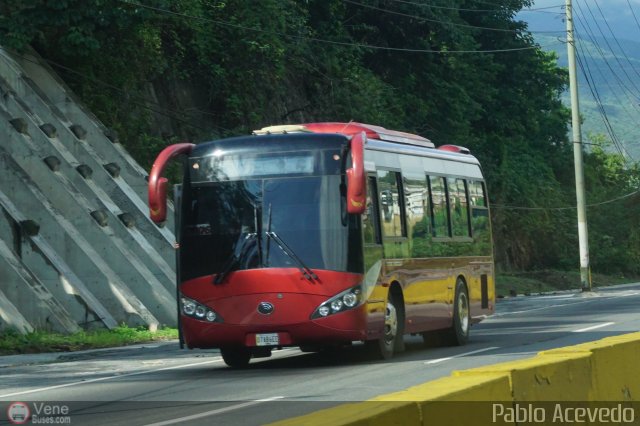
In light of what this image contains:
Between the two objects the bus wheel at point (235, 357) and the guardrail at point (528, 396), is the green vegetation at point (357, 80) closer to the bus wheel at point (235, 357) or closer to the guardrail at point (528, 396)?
the bus wheel at point (235, 357)

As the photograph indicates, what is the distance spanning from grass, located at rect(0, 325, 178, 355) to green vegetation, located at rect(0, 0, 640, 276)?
33.1ft

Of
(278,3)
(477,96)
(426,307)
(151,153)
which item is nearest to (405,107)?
(477,96)

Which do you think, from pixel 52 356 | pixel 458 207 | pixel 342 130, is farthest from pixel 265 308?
pixel 458 207

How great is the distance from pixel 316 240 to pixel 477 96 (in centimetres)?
4905

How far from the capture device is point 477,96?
65.7 meters

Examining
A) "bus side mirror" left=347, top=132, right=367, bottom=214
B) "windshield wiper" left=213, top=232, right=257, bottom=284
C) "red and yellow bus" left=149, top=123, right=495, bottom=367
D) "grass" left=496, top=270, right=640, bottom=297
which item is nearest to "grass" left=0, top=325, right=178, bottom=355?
"red and yellow bus" left=149, top=123, right=495, bottom=367

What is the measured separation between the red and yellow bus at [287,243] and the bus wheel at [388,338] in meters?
0.02

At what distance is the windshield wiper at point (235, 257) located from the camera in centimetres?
1772

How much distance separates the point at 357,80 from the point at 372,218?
1275 inches

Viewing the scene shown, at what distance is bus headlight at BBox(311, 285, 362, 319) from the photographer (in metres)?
17.4

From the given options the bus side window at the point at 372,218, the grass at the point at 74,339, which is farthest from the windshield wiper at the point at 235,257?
Answer: the grass at the point at 74,339

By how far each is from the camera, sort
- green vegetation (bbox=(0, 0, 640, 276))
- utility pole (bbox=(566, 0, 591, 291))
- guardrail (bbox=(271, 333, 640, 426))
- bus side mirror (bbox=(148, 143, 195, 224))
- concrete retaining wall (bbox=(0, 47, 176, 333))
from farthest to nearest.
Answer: utility pole (bbox=(566, 0, 591, 291)), green vegetation (bbox=(0, 0, 640, 276)), concrete retaining wall (bbox=(0, 47, 176, 333)), bus side mirror (bbox=(148, 143, 195, 224)), guardrail (bbox=(271, 333, 640, 426))

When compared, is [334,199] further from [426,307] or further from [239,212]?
[426,307]

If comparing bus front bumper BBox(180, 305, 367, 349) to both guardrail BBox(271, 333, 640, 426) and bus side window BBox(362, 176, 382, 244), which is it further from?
guardrail BBox(271, 333, 640, 426)
